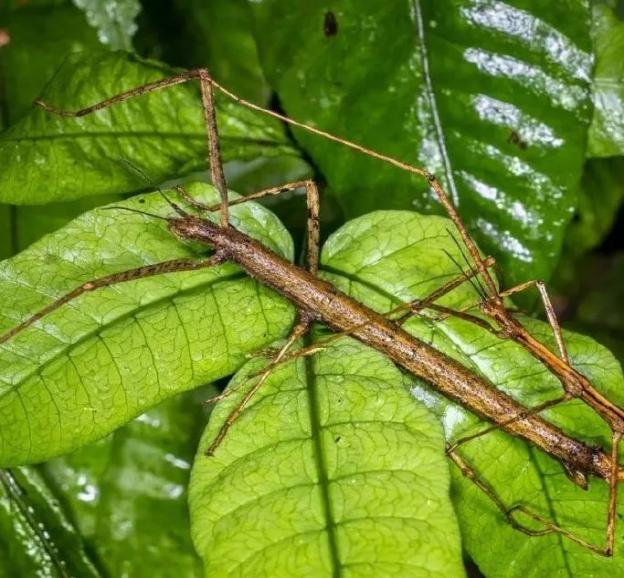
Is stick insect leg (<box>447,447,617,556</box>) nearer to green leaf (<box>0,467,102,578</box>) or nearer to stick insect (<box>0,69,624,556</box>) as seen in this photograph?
stick insect (<box>0,69,624,556</box>)

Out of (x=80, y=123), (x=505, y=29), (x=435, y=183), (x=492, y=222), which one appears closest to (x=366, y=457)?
(x=435, y=183)

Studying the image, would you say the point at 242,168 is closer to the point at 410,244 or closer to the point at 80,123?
the point at 80,123

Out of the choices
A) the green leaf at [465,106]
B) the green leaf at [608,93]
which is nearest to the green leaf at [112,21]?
the green leaf at [465,106]

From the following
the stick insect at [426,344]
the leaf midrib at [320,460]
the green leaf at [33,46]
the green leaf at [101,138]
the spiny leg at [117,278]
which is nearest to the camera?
the leaf midrib at [320,460]

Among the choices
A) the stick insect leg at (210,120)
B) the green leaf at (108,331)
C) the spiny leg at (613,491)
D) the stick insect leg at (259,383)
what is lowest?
the spiny leg at (613,491)

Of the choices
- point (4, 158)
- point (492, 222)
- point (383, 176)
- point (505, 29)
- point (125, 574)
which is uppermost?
point (4, 158)

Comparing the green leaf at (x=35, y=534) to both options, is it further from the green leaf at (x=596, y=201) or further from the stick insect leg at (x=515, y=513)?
the green leaf at (x=596, y=201)
